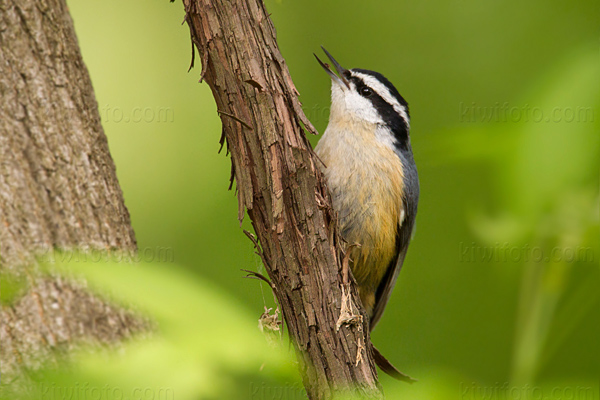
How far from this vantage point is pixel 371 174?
320cm

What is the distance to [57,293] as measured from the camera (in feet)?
7.51

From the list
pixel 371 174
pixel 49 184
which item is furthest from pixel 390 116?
pixel 49 184

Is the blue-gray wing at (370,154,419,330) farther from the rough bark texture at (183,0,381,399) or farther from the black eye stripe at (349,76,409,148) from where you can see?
the rough bark texture at (183,0,381,399)

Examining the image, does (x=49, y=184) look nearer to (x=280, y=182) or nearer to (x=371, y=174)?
(x=280, y=182)

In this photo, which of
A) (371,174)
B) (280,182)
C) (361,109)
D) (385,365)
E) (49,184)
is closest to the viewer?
(280,182)

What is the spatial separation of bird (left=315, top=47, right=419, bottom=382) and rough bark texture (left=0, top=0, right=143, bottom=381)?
115 centimetres

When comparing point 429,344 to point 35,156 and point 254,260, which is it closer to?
point 254,260

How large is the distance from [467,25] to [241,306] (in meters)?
4.73

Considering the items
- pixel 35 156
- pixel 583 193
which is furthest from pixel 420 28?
pixel 583 193

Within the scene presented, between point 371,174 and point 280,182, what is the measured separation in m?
1.19

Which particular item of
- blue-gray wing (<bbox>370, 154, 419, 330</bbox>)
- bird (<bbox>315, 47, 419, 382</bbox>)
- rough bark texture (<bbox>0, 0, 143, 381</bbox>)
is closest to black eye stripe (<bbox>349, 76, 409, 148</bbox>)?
bird (<bbox>315, 47, 419, 382</bbox>)

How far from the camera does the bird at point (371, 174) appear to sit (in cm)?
317

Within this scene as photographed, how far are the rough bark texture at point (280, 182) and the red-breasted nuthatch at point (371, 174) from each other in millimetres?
957

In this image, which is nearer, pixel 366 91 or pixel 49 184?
pixel 49 184
